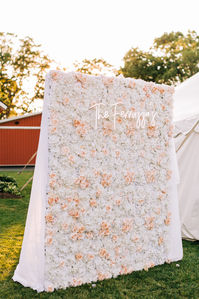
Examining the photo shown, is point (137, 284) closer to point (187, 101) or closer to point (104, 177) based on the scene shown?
point (104, 177)

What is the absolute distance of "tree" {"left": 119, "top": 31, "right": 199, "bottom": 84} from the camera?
32188 millimetres

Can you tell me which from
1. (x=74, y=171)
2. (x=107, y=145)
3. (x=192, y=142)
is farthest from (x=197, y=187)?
(x=74, y=171)

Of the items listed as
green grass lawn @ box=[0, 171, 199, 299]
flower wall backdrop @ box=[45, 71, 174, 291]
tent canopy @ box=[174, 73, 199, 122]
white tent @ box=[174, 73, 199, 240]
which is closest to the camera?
green grass lawn @ box=[0, 171, 199, 299]

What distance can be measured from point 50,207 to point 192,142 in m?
3.39

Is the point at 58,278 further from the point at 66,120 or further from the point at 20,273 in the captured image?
the point at 66,120

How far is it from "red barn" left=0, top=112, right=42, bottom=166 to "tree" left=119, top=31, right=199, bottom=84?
1354 cm

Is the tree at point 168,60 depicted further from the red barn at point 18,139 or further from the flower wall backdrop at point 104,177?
the flower wall backdrop at point 104,177

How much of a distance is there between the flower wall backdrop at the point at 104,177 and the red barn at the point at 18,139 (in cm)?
1825

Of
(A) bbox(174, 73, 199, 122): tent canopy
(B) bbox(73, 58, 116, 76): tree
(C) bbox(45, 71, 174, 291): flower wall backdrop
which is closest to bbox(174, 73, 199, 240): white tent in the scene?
(A) bbox(174, 73, 199, 122): tent canopy

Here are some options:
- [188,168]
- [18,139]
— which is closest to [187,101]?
[188,168]

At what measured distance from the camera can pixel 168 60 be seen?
1336 inches

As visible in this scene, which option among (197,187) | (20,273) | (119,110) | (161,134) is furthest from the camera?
(197,187)

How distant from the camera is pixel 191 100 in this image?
24.3 ft

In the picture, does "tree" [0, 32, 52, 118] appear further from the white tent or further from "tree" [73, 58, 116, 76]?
the white tent
